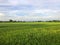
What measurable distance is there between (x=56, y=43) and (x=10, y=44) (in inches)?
181

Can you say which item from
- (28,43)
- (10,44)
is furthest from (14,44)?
(28,43)

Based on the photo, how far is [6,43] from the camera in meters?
14.9

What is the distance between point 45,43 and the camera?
14.6m

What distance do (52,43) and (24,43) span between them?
2805 mm

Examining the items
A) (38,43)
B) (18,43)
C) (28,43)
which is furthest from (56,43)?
(18,43)

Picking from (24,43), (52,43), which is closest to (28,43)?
(24,43)

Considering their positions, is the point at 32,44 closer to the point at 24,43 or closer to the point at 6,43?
the point at 24,43

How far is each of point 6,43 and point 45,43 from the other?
Result: 3.92 meters

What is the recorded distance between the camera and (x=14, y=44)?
14.3 m

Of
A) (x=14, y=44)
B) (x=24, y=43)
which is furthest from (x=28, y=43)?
(x=14, y=44)

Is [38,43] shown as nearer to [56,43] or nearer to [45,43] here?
[45,43]

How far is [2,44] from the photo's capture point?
1456 centimetres

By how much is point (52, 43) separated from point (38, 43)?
1.45 metres

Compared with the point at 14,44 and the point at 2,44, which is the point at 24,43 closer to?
the point at 14,44
